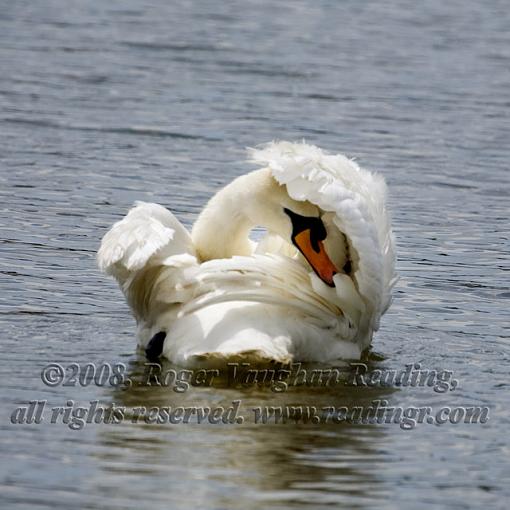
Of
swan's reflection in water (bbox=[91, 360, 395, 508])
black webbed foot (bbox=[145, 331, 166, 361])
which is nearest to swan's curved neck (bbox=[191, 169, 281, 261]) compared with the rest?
black webbed foot (bbox=[145, 331, 166, 361])

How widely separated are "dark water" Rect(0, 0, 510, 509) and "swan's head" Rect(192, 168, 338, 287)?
34.1 inches

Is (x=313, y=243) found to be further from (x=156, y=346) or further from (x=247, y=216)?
(x=156, y=346)

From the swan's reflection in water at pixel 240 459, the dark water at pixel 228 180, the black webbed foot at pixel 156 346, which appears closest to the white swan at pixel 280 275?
the black webbed foot at pixel 156 346

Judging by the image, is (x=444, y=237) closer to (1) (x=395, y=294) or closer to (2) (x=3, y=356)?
(1) (x=395, y=294)

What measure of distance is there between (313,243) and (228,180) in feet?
18.1

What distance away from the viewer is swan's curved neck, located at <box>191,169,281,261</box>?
10625 millimetres

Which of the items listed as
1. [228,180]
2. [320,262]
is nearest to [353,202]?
[320,262]

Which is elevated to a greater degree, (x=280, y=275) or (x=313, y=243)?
(x=313, y=243)

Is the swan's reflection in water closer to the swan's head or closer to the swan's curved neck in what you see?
the swan's head

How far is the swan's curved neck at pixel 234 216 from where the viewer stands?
10625 millimetres

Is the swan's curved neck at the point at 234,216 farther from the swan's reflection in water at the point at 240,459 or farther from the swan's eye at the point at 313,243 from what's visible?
the swan's reflection in water at the point at 240,459

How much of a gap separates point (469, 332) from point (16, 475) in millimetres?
4330

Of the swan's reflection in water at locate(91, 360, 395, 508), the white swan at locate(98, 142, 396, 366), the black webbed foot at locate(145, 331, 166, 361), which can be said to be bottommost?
the swan's reflection in water at locate(91, 360, 395, 508)

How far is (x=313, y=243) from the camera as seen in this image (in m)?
10.0
